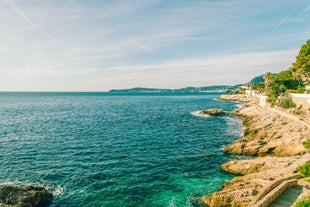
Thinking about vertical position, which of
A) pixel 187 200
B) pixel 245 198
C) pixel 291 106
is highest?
pixel 291 106

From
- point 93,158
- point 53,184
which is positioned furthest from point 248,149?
point 53,184

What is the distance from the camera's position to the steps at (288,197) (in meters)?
15.9

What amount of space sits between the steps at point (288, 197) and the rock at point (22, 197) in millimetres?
19303

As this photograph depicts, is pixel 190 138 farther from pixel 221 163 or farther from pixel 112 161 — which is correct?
pixel 112 161

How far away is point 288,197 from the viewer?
16.8 meters

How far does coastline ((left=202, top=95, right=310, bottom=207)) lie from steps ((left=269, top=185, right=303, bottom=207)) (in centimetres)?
62

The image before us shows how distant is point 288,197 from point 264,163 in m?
10.4

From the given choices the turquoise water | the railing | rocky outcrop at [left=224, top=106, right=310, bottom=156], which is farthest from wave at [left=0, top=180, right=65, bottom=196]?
rocky outcrop at [left=224, top=106, right=310, bottom=156]

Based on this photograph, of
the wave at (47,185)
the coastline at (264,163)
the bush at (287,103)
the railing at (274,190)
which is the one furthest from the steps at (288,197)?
Answer: the bush at (287,103)

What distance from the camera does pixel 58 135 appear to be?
5041cm

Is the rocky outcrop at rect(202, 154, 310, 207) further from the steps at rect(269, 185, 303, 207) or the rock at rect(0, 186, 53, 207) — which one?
the rock at rect(0, 186, 53, 207)

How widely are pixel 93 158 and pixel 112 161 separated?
336 centimetres

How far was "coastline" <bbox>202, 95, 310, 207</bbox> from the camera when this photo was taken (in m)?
19.0

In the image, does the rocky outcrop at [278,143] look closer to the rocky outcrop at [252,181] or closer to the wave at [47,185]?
the rocky outcrop at [252,181]
